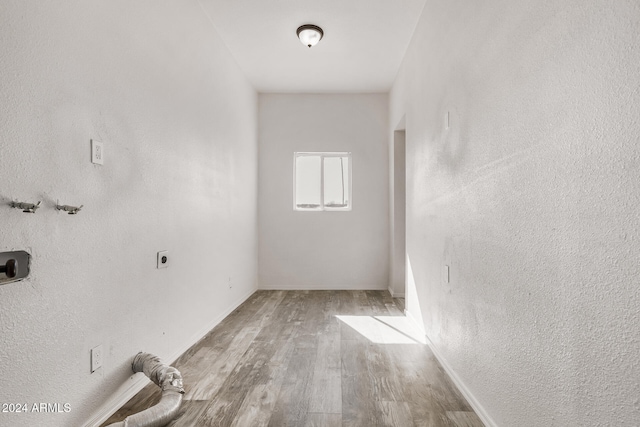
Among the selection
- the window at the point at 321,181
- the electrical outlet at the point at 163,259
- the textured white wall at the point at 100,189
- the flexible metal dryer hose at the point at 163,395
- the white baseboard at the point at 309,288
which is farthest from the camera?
the window at the point at 321,181

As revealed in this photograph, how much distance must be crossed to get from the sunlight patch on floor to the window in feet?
6.67

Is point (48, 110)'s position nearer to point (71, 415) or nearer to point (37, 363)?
point (37, 363)

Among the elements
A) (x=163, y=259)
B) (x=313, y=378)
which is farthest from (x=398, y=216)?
(x=163, y=259)

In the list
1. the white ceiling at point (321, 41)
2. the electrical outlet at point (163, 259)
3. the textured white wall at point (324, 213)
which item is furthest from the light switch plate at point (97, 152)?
the textured white wall at point (324, 213)

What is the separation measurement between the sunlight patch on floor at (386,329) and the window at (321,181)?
203 cm

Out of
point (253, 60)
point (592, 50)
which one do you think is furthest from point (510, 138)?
point (253, 60)

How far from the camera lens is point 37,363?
4.70 ft

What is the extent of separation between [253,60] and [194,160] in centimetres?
180

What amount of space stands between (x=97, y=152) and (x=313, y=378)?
1.77 metres

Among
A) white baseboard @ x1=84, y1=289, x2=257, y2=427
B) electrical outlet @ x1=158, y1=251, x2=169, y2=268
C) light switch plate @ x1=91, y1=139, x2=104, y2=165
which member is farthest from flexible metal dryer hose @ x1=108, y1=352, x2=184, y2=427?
light switch plate @ x1=91, y1=139, x2=104, y2=165

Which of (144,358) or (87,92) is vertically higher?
(87,92)

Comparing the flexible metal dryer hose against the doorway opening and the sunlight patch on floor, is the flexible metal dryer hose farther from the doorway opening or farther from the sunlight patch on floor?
the doorway opening

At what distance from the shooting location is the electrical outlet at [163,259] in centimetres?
239

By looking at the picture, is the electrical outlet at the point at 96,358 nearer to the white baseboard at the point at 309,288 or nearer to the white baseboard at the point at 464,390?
the white baseboard at the point at 464,390
